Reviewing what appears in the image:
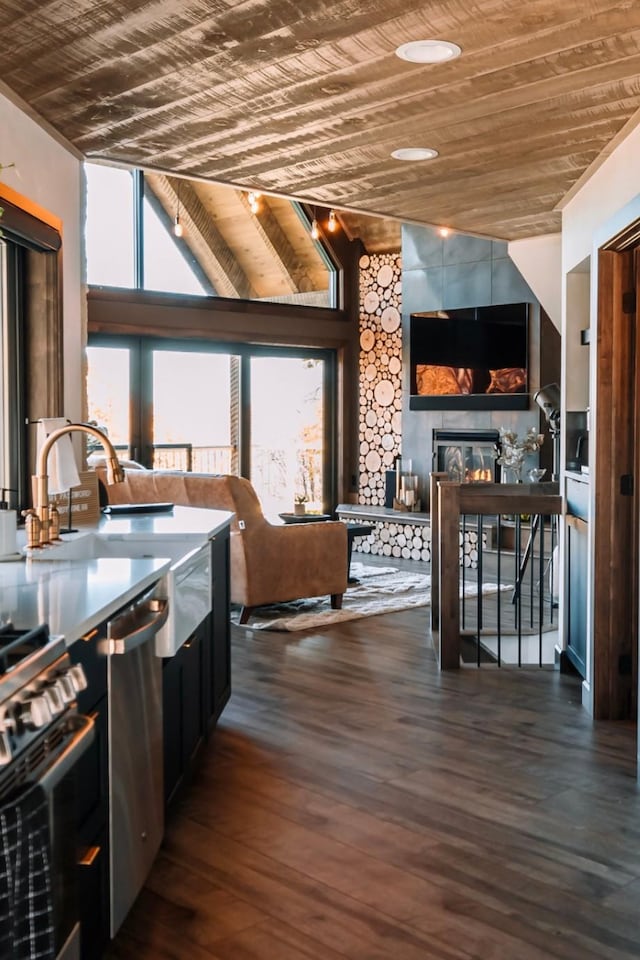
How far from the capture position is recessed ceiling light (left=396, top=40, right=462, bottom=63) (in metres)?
2.97

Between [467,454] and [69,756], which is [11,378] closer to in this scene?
[69,756]

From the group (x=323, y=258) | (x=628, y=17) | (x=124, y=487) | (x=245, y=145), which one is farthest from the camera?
(x=323, y=258)

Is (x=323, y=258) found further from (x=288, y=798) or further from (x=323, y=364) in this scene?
(x=288, y=798)

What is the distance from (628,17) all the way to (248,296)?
23.5 feet

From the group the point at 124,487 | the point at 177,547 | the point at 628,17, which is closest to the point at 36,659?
the point at 177,547

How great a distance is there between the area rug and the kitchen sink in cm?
269

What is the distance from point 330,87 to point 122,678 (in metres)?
2.22

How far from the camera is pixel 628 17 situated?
276 centimetres

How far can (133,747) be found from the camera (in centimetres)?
240

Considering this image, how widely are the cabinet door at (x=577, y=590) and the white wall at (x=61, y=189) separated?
2.46m

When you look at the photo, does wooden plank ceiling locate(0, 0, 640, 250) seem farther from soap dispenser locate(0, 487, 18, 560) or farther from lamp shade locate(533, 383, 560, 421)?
lamp shade locate(533, 383, 560, 421)

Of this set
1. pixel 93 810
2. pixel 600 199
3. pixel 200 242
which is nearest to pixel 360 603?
pixel 600 199

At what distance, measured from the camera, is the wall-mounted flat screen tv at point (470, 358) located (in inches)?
342

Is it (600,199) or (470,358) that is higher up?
(600,199)
